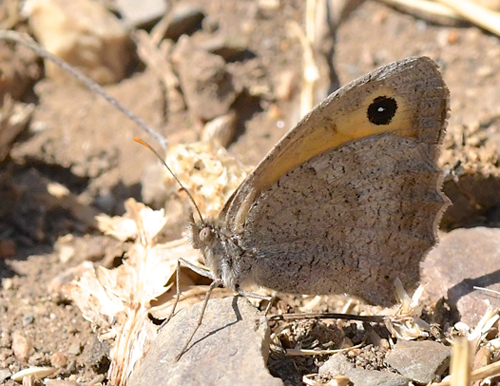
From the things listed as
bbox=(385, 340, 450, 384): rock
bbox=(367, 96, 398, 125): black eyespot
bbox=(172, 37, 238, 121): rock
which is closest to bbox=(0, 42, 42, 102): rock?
bbox=(172, 37, 238, 121): rock

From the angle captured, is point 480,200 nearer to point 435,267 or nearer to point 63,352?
point 435,267

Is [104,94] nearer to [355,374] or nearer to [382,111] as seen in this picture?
[382,111]

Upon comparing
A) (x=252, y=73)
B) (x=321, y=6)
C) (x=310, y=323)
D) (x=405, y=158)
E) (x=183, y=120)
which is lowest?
(x=310, y=323)

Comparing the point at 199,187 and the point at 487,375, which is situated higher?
the point at 199,187

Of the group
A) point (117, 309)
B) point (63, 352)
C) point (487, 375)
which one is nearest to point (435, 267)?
point (487, 375)

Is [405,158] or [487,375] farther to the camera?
[405,158]

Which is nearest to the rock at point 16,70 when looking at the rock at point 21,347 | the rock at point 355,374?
the rock at point 21,347

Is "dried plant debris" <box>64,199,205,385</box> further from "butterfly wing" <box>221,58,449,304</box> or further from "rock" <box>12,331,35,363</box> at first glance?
"butterfly wing" <box>221,58,449,304</box>

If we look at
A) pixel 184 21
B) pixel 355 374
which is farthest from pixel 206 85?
pixel 355 374
